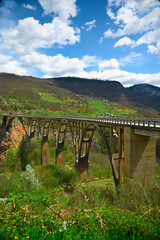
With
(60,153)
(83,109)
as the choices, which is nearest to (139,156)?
(60,153)

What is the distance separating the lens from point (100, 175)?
110ft

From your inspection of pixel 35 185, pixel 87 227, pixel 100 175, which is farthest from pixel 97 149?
pixel 87 227

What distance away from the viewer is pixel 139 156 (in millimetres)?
13828

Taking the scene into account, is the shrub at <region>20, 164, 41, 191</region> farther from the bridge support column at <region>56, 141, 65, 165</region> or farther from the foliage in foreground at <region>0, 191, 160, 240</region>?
the foliage in foreground at <region>0, 191, 160, 240</region>

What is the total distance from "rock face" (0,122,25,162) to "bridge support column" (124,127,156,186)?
34.5 metres

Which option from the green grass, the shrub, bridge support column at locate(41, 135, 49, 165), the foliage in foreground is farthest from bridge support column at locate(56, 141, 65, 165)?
the green grass

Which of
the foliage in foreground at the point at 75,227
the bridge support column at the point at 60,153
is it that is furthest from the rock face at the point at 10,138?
the foliage in foreground at the point at 75,227

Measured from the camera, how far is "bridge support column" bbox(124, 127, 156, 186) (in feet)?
44.9

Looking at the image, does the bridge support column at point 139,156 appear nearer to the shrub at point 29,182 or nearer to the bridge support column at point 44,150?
the shrub at point 29,182

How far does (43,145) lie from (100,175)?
15.3 m

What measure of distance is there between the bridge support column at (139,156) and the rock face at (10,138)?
113ft

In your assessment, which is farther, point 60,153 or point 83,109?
point 83,109

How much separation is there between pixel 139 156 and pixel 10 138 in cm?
3807

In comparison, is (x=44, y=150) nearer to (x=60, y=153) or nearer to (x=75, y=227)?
(x=60, y=153)
